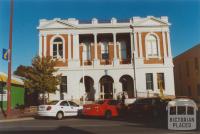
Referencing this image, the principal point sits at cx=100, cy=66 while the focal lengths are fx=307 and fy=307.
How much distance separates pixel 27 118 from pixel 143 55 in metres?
16.7

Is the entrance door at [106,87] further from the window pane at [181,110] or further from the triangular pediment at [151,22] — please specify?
the window pane at [181,110]

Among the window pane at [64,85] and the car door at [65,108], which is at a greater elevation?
the window pane at [64,85]

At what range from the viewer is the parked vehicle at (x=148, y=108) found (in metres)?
22.7

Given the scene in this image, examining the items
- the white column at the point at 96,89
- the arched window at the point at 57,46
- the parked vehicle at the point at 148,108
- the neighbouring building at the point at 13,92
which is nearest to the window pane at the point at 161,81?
the white column at the point at 96,89

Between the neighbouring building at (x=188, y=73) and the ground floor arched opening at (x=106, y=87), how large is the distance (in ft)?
35.4

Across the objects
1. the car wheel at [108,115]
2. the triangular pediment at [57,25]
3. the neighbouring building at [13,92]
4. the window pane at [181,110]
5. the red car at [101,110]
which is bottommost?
the car wheel at [108,115]

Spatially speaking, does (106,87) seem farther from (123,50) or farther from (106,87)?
(123,50)

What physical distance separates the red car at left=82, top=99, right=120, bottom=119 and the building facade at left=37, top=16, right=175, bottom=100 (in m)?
10.9

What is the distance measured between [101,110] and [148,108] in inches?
138

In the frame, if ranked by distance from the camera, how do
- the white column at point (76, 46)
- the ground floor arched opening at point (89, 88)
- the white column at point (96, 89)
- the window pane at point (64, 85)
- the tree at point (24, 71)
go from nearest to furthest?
1. the tree at point (24, 71)
2. the white column at point (96, 89)
3. the window pane at point (64, 85)
4. the white column at point (76, 46)
5. the ground floor arched opening at point (89, 88)

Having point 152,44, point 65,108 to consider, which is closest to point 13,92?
point 65,108

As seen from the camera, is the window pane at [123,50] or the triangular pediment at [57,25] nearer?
the triangular pediment at [57,25]

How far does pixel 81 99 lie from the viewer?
3384 cm

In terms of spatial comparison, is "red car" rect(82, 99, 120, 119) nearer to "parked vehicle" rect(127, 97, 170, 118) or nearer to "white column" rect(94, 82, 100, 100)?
"parked vehicle" rect(127, 97, 170, 118)
